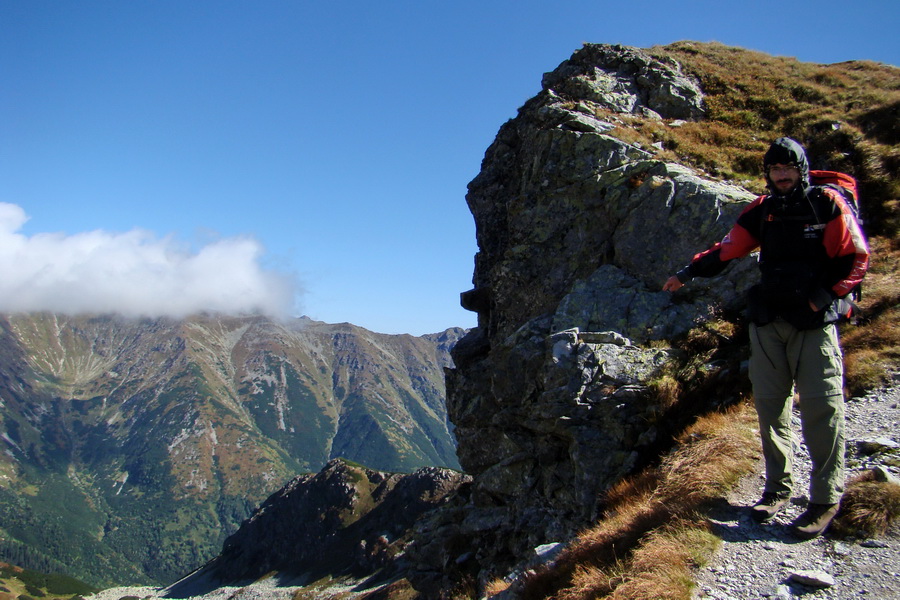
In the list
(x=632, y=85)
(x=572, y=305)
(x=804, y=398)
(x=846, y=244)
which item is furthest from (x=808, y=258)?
(x=632, y=85)

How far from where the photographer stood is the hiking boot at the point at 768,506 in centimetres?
704

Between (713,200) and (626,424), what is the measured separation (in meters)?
9.72

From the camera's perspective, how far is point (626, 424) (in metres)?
13.6

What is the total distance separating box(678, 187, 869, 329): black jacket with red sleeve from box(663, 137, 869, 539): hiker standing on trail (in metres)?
0.01

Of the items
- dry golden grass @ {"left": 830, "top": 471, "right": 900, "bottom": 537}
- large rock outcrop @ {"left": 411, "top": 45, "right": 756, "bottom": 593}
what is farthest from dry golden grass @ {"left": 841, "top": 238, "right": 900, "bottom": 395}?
dry golden grass @ {"left": 830, "top": 471, "right": 900, "bottom": 537}

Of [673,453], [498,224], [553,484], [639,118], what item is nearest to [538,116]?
[639,118]

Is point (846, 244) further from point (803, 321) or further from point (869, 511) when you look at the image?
point (869, 511)

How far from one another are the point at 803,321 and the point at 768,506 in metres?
2.52

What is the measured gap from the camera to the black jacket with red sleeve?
22.7 ft

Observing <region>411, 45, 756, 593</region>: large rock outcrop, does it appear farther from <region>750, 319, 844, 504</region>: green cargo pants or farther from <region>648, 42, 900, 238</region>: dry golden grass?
<region>750, 319, 844, 504</region>: green cargo pants

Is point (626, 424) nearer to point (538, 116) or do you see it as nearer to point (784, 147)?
point (784, 147)

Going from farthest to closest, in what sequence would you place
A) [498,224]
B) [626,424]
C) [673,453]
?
1. [498,224]
2. [626,424]
3. [673,453]

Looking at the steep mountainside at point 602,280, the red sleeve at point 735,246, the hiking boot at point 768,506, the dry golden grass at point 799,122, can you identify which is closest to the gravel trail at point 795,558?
the hiking boot at point 768,506

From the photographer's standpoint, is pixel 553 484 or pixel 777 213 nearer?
pixel 777 213
